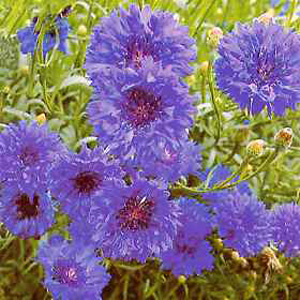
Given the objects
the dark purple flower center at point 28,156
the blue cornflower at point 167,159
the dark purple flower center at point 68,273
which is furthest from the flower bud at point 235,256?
the dark purple flower center at point 28,156

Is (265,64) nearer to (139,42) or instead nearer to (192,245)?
(139,42)

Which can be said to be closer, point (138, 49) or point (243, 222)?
point (138, 49)

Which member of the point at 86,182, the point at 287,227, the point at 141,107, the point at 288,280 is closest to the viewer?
the point at 141,107

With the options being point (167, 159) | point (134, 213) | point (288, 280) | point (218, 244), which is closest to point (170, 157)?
point (167, 159)

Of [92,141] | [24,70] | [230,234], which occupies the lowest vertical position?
[230,234]

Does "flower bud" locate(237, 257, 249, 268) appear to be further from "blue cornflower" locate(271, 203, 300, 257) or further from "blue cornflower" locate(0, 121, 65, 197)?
"blue cornflower" locate(0, 121, 65, 197)

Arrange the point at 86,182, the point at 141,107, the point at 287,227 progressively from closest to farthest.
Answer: the point at 141,107
the point at 86,182
the point at 287,227

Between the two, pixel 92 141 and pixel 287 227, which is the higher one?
pixel 92 141

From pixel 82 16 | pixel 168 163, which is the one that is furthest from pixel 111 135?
pixel 82 16
